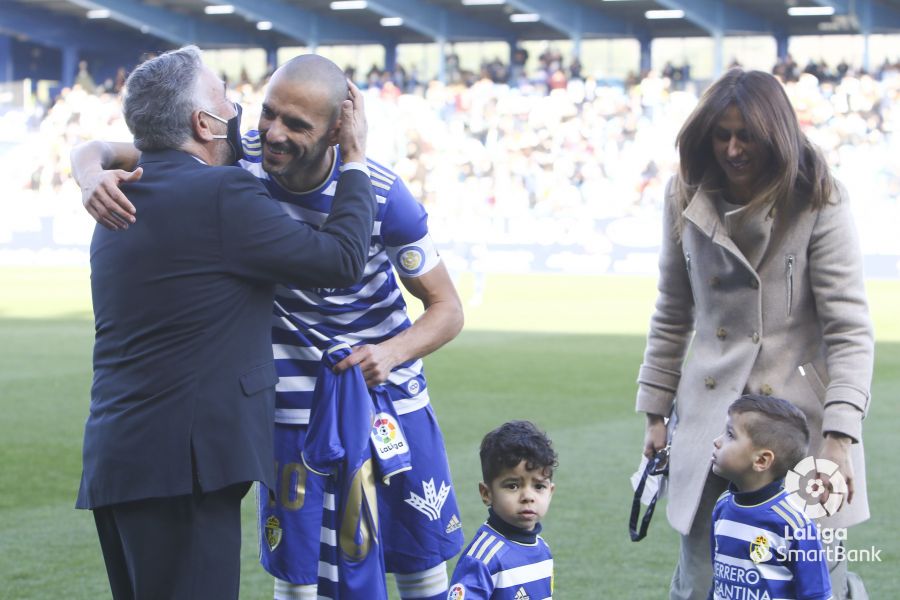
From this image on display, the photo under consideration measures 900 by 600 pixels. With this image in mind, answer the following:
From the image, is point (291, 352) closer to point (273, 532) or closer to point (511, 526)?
point (273, 532)

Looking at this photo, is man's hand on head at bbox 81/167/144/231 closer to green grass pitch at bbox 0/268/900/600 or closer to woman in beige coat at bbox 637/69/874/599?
woman in beige coat at bbox 637/69/874/599

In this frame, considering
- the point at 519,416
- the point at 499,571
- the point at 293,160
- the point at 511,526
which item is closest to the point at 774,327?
the point at 511,526

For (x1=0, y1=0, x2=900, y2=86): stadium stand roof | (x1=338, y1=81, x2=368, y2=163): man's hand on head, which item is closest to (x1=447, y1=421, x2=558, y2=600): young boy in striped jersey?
(x1=338, y1=81, x2=368, y2=163): man's hand on head

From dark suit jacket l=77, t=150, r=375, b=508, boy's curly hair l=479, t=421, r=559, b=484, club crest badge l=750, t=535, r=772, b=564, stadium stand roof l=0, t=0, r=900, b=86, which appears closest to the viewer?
dark suit jacket l=77, t=150, r=375, b=508

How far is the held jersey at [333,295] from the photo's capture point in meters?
3.41

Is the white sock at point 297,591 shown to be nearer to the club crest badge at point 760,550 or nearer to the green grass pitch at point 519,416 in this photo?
the club crest badge at point 760,550

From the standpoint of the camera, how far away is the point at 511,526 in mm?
3484

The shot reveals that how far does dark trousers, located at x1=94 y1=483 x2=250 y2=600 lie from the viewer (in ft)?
9.78

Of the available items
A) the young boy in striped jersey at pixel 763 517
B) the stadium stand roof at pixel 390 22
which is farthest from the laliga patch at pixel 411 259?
the stadium stand roof at pixel 390 22

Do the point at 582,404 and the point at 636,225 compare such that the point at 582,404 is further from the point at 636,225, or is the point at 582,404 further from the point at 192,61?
the point at 636,225

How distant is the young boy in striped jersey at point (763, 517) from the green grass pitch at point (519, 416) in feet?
6.10

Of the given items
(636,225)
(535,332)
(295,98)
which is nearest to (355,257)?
(295,98)

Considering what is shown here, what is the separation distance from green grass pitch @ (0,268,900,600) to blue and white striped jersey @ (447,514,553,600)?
174 centimetres

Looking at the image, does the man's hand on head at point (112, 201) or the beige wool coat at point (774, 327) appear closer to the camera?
the man's hand on head at point (112, 201)
